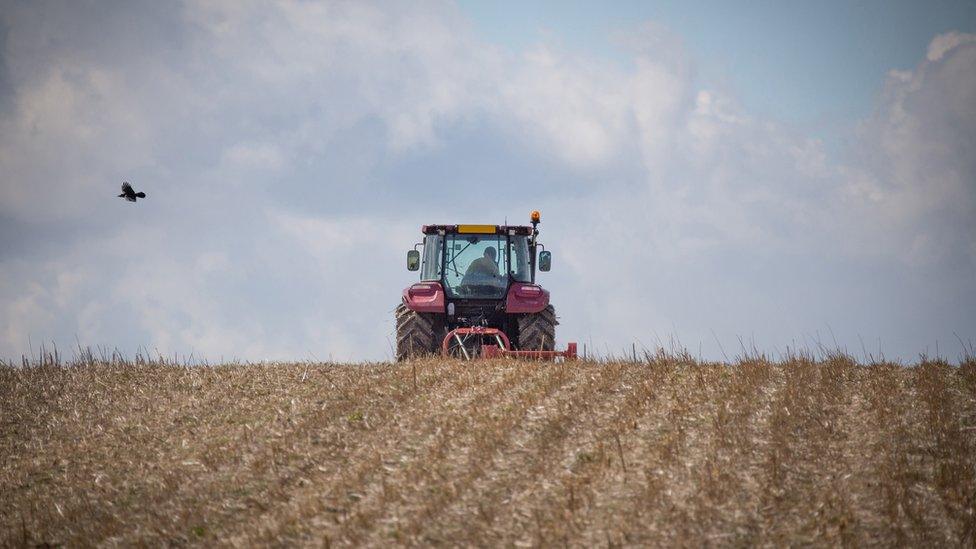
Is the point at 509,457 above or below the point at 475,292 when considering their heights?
below

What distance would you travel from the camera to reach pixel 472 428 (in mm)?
8766

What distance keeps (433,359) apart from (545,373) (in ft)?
5.71

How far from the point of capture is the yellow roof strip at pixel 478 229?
49.2 ft

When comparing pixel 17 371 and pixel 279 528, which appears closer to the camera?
pixel 279 528

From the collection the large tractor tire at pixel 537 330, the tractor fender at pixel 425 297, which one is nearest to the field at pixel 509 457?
the tractor fender at pixel 425 297

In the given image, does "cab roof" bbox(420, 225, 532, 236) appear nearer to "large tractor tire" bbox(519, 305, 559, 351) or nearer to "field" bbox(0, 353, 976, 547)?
"large tractor tire" bbox(519, 305, 559, 351)

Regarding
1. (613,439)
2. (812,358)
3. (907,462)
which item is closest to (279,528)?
(613,439)

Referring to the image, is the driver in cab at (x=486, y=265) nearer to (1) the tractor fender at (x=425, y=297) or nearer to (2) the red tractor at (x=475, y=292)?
(2) the red tractor at (x=475, y=292)

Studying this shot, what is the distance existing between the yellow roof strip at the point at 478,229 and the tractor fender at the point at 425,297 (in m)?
0.93

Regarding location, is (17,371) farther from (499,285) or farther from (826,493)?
(826,493)

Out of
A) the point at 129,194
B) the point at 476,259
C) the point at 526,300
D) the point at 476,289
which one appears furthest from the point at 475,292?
the point at 129,194

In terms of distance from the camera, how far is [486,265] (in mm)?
15102

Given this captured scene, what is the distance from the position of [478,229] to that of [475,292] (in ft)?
3.18

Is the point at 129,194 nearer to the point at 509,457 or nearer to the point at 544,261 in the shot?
the point at 544,261
